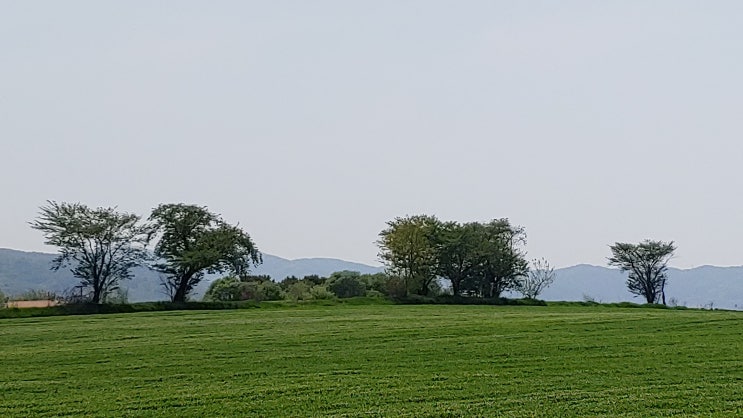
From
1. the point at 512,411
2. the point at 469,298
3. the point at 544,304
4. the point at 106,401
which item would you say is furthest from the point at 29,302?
the point at 512,411

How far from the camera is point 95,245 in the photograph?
49.2m

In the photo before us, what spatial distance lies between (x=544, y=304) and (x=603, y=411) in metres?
40.8

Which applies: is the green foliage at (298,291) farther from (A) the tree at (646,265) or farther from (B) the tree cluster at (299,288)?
(A) the tree at (646,265)

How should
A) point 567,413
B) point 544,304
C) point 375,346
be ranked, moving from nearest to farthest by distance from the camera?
point 567,413, point 375,346, point 544,304

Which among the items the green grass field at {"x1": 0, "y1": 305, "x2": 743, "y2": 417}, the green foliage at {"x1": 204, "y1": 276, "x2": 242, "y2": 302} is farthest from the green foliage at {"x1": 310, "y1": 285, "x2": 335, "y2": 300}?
the green grass field at {"x1": 0, "y1": 305, "x2": 743, "y2": 417}

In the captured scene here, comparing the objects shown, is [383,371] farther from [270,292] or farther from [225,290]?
[225,290]

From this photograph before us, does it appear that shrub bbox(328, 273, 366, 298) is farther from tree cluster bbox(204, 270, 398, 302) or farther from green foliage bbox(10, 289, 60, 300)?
green foliage bbox(10, 289, 60, 300)

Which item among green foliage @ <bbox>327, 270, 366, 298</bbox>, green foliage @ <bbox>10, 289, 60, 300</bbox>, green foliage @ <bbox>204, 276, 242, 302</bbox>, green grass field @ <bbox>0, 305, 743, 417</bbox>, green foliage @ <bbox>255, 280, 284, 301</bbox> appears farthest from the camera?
green foliage @ <bbox>327, 270, 366, 298</bbox>

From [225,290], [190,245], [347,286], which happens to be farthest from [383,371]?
[347,286]

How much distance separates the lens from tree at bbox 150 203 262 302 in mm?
50062

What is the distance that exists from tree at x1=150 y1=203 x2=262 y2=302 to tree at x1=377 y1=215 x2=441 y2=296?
1167 centimetres

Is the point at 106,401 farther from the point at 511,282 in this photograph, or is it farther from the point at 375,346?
the point at 511,282

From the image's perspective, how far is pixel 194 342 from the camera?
22.2 m

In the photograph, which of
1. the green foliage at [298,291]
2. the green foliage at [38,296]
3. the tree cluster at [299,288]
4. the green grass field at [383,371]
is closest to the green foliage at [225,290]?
the tree cluster at [299,288]
